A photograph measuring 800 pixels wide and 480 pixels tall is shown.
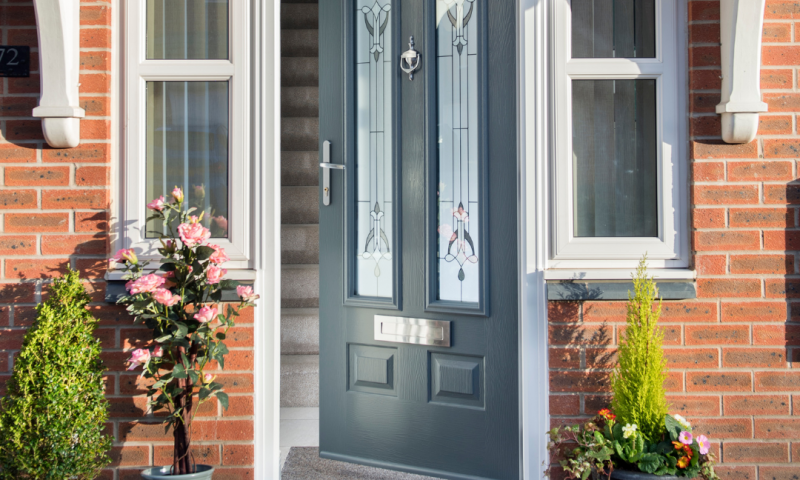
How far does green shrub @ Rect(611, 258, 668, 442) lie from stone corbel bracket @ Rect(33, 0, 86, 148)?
6.66 feet

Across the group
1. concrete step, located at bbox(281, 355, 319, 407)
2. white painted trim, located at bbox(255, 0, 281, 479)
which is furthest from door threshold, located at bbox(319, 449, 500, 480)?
concrete step, located at bbox(281, 355, 319, 407)

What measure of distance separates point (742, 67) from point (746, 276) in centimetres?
72

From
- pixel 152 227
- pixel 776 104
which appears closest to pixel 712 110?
pixel 776 104

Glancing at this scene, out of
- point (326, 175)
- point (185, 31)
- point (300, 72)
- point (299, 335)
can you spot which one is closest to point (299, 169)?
point (300, 72)

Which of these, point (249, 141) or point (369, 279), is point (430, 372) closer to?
point (369, 279)

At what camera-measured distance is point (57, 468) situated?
1.74 m

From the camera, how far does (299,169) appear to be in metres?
3.83

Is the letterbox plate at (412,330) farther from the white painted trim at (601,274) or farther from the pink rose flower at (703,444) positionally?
the pink rose flower at (703,444)

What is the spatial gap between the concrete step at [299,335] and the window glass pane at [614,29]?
230 centimetres

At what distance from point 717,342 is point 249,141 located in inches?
72.0

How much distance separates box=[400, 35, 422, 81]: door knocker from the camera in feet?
7.77

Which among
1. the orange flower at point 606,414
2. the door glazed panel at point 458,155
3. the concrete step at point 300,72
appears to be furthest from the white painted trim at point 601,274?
the concrete step at point 300,72

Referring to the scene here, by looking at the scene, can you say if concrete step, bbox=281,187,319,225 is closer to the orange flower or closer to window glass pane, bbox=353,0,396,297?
window glass pane, bbox=353,0,396,297

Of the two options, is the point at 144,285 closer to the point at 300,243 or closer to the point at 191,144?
the point at 191,144
